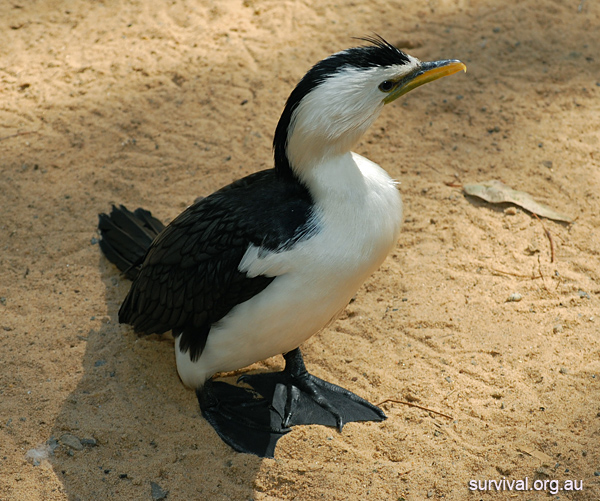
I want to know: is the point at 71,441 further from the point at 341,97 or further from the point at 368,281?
the point at 341,97

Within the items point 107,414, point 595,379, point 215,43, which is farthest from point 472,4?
point 107,414

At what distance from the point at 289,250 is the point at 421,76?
1.13 metres

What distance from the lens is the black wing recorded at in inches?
132

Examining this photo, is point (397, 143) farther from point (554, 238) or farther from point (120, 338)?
point (120, 338)

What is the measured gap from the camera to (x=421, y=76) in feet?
10.9

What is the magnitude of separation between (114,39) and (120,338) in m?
3.66

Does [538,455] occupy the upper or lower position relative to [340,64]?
lower

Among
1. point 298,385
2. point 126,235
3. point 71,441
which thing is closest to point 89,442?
point 71,441

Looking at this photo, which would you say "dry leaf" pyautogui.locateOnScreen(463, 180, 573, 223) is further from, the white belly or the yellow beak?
the yellow beak

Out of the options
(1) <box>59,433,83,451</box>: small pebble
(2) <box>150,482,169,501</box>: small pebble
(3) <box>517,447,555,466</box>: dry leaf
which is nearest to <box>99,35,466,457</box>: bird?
(2) <box>150,482,169,501</box>: small pebble

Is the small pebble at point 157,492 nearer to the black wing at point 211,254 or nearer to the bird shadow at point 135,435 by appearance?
the bird shadow at point 135,435

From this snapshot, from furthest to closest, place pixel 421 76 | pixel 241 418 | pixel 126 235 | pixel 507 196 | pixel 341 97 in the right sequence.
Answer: pixel 507 196 → pixel 126 235 → pixel 241 418 → pixel 421 76 → pixel 341 97

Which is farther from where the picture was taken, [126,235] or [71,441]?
[126,235]

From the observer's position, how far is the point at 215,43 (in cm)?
659
